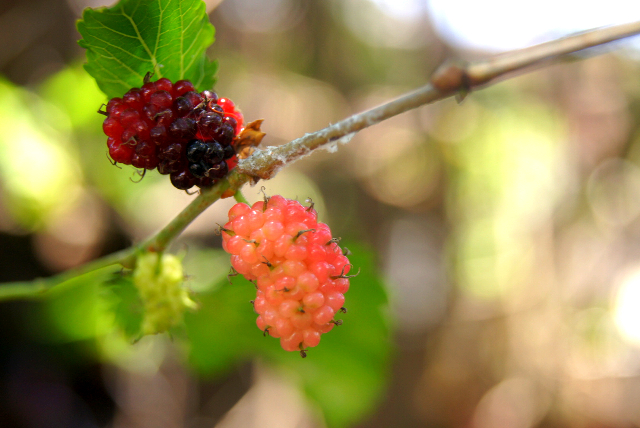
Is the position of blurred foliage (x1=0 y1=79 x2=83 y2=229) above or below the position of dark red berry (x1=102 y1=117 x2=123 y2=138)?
below

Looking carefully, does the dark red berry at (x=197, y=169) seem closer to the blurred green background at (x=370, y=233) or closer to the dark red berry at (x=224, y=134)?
the dark red berry at (x=224, y=134)

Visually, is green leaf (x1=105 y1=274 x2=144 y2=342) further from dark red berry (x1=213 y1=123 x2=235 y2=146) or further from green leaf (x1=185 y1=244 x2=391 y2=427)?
dark red berry (x1=213 y1=123 x2=235 y2=146)

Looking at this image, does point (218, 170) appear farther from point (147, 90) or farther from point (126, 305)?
point (126, 305)

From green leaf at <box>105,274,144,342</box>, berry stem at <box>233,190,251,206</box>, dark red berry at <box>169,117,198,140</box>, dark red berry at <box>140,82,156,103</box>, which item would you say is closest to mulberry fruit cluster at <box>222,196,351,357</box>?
berry stem at <box>233,190,251,206</box>

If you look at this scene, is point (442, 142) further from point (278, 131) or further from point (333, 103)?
point (278, 131)

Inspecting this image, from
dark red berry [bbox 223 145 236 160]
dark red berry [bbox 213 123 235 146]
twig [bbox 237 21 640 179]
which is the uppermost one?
twig [bbox 237 21 640 179]

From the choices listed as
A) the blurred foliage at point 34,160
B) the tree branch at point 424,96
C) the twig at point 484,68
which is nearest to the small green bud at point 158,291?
the tree branch at point 424,96
